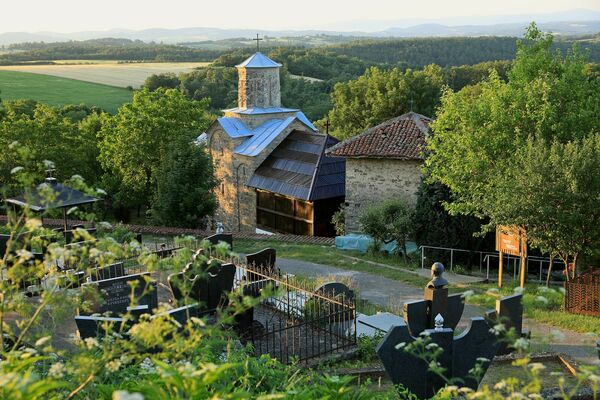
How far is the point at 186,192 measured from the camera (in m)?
28.5

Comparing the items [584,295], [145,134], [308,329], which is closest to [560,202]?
[584,295]

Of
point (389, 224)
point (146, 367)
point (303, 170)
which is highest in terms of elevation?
point (146, 367)

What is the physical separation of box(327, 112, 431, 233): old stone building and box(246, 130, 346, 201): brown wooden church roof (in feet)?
9.38

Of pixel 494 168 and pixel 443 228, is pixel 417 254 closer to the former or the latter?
pixel 443 228

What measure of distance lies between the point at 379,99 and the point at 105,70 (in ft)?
160

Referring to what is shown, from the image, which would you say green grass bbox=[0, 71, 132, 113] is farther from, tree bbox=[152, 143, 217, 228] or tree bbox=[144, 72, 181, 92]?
tree bbox=[152, 143, 217, 228]

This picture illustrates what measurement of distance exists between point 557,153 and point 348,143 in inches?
422

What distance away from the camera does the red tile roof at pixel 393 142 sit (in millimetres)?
24062

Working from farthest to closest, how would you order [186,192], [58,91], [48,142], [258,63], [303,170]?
1. [58,91]
2. [48,142]
3. [258,63]
4. [303,170]
5. [186,192]

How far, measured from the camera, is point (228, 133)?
33562 millimetres

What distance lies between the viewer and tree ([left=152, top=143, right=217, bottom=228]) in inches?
1126

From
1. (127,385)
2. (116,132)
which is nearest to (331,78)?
(116,132)

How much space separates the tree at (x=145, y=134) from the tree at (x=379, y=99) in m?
14.8

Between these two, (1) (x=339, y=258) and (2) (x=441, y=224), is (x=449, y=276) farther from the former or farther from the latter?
(1) (x=339, y=258)
